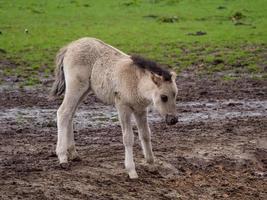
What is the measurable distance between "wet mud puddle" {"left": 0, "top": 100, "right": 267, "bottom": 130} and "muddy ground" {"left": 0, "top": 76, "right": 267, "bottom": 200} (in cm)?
2

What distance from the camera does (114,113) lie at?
51.7 feet

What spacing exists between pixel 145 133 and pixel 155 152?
1.17 metres

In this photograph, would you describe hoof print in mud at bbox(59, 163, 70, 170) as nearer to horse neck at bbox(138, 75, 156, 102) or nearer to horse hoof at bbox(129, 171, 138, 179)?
horse hoof at bbox(129, 171, 138, 179)

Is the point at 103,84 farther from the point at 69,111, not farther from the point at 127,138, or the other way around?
the point at 127,138

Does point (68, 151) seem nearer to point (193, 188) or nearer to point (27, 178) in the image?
point (27, 178)

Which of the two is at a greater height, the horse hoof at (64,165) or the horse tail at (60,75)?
the horse tail at (60,75)

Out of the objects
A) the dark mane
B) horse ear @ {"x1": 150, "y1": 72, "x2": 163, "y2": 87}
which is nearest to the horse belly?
the dark mane

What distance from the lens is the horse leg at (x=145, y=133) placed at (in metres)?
10.8

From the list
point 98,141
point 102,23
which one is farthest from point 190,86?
point 102,23

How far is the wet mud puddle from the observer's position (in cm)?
1480

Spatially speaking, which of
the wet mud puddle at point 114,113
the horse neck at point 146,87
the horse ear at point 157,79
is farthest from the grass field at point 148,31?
the horse ear at point 157,79

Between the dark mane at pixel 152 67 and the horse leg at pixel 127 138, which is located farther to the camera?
the horse leg at pixel 127 138

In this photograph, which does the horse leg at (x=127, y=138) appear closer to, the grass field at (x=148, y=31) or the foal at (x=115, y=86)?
the foal at (x=115, y=86)

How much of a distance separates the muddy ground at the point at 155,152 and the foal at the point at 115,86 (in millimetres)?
446
